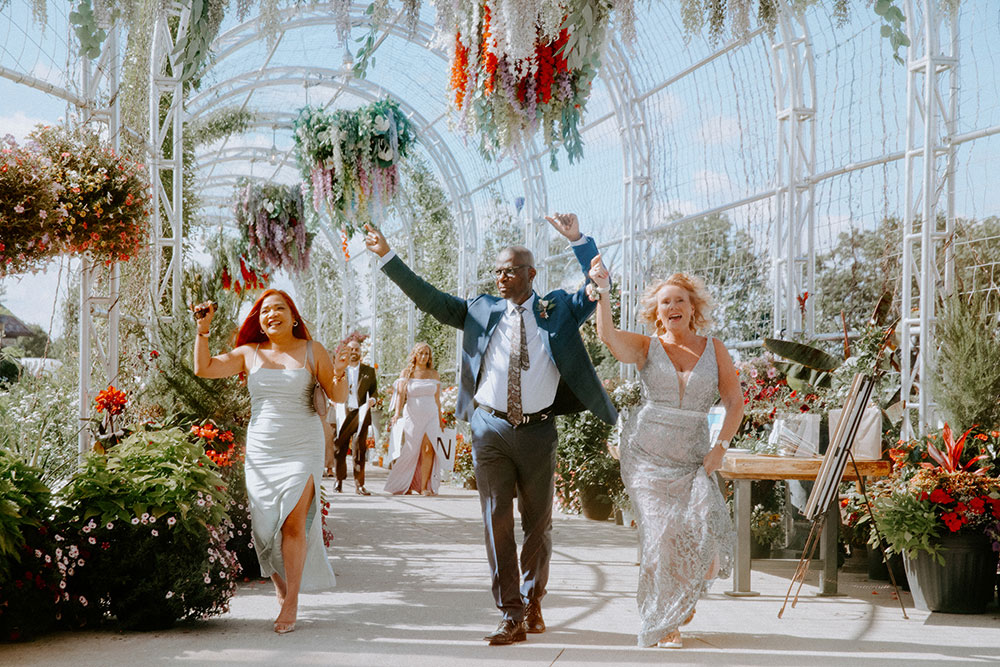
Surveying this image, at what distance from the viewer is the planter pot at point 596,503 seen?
33.6 ft

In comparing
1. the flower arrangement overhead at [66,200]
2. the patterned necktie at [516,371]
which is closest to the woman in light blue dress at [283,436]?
the flower arrangement overhead at [66,200]

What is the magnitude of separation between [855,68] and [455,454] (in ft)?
25.9

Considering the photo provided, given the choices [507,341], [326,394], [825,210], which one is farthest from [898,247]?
[326,394]

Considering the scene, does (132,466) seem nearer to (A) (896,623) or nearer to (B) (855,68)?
(A) (896,623)

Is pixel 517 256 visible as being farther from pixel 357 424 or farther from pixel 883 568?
pixel 357 424

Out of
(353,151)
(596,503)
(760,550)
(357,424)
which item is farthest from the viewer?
(357,424)

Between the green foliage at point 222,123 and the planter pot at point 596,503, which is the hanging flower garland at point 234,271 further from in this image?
the planter pot at point 596,503

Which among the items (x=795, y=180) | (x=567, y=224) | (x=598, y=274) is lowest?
(x=598, y=274)

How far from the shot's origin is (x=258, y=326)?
5473 mm

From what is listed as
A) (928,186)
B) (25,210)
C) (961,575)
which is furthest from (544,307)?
(928,186)

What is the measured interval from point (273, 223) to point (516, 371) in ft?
32.3

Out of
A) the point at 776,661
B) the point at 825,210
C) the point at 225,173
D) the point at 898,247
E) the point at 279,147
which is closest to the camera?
the point at 776,661

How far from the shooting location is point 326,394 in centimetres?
524

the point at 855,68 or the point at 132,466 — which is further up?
the point at 855,68
